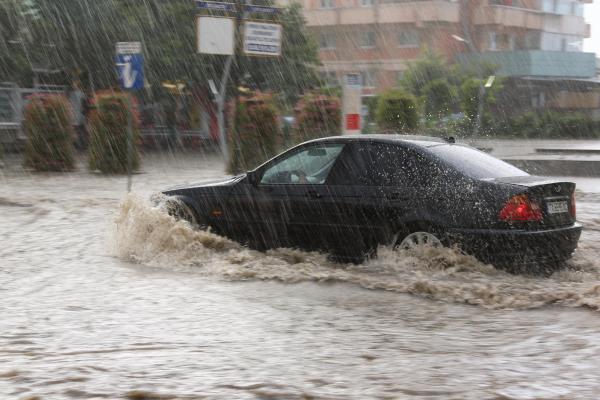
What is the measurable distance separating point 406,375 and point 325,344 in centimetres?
95

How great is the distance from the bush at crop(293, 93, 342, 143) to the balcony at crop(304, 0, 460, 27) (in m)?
46.2

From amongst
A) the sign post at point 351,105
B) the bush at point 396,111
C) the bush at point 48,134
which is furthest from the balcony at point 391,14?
the sign post at point 351,105

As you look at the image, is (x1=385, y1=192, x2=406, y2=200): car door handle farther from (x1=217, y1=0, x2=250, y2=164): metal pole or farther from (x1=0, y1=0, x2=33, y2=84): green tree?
(x1=0, y1=0, x2=33, y2=84): green tree

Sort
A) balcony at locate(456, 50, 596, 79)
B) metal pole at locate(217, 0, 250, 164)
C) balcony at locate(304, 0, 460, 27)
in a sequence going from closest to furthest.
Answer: metal pole at locate(217, 0, 250, 164) < balcony at locate(456, 50, 596, 79) < balcony at locate(304, 0, 460, 27)

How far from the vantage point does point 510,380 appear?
4.59m

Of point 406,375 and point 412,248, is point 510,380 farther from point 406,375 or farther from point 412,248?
point 412,248

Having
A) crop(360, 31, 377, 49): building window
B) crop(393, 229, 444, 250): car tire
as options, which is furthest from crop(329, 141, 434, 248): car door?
crop(360, 31, 377, 49): building window

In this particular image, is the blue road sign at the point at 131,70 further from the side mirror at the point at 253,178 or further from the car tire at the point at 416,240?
the car tire at the point at 416,240

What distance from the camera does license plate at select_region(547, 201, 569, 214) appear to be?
7.65 meters

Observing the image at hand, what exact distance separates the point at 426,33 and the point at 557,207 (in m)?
63.7

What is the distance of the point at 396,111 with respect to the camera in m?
26.3

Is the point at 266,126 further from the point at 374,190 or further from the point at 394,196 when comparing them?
the point at 394,196

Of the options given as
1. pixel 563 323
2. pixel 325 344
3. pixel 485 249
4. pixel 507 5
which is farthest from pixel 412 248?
pixel 507 5

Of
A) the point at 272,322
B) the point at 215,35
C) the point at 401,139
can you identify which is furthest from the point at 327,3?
the point at 272,322
